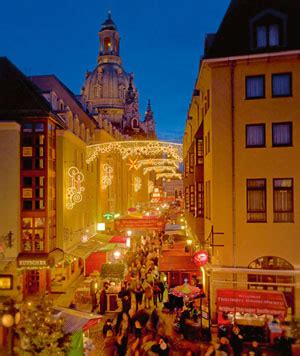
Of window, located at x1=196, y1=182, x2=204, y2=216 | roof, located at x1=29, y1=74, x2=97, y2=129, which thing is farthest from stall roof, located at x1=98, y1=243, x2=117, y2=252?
roof, located at x1=29, y1=74, x2=97, y2=129

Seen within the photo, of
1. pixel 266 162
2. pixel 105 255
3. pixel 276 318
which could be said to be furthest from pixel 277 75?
pixel 105 255

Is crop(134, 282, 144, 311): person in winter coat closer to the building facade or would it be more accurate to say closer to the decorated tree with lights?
the building facade

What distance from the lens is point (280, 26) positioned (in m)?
18.7

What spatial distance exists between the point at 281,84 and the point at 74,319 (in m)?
13.3

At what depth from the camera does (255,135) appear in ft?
61.4

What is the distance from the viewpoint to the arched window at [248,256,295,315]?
17.9m

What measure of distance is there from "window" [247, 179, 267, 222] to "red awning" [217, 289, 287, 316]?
4.00 m

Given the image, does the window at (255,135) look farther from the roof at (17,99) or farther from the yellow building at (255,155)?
the roof at (17,99)

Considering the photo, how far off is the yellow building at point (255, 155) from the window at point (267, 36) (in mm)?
44

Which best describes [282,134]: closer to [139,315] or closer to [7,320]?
[139,315]

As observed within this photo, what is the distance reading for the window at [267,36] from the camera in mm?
18625

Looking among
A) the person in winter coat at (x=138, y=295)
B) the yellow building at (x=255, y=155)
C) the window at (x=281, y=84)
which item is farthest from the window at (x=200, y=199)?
the window at (x=281, y=84)

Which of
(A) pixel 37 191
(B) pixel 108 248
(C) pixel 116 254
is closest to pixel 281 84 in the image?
(A) pixel 37 191

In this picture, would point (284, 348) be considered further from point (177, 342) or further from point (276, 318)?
point (177, 342)
